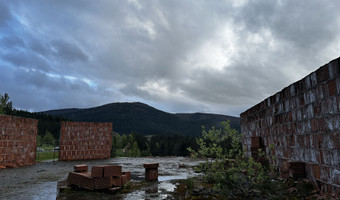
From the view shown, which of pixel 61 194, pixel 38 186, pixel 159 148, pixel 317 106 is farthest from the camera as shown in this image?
pixel 159 148

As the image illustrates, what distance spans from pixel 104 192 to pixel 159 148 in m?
53.5

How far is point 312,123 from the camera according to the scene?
4.52 meters

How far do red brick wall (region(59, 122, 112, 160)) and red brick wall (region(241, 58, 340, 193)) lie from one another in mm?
10575

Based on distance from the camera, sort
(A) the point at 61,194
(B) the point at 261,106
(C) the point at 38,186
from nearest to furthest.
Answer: (A) the point at 61,194
(C) the point at 38,186
(B) the point at 261,106

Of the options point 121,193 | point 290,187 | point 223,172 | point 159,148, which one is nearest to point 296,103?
point 290,187

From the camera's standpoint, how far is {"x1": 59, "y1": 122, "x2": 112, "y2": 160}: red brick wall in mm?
13352

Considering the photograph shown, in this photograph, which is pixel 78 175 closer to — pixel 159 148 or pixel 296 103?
pixel 296 103

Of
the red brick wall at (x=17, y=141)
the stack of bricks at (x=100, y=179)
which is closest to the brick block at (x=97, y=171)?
the stack of bricks at (x=100, y=179)

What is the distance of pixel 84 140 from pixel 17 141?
12.3ft

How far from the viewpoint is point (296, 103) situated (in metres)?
5.18

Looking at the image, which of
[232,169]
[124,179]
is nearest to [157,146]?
[124,179]

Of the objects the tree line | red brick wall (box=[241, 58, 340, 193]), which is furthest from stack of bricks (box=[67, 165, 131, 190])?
the tree line

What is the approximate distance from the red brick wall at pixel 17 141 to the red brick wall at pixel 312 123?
10751 millimetres

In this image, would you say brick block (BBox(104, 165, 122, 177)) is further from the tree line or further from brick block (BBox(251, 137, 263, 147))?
the tree line
